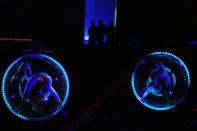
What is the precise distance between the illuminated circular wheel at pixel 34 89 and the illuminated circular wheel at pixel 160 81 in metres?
1.55

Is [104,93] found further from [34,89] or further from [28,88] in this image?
[28,88]

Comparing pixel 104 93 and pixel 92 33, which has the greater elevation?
pixel 92 33

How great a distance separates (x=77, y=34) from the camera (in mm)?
9227

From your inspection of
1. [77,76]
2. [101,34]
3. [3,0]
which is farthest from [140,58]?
[3,0]

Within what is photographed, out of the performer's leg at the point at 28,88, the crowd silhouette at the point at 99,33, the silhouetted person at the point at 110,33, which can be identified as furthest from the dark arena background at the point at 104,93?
the silhouetted person at the point at 110,33

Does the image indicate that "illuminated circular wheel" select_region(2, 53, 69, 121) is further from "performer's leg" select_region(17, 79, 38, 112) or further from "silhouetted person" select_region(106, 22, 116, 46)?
"silhouetted person" select_region(106, 22, 116, 46)

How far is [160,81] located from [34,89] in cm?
256

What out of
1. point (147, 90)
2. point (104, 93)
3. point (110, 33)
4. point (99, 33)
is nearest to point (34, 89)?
point (104, 93)

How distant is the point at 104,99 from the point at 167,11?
681 cm

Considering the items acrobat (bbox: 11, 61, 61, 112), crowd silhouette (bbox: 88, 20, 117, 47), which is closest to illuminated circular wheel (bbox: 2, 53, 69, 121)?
acrobat (bbox: 11, 61, 61, 112)

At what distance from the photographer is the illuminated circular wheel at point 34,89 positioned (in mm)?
3152

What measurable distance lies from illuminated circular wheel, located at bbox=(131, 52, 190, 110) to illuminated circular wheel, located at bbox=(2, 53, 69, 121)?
1551mm

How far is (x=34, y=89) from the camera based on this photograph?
128 inches

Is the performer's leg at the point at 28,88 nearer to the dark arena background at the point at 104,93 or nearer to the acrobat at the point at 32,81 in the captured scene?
the acrobat at the point at 32,81
